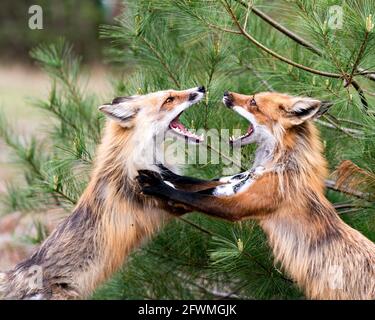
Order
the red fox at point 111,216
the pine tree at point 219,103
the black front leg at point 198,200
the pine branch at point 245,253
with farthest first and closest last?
the pine branch at point 245,253, the pine tree at point 219,103, the red fox at point 111,216, the black front leg at point 198,200

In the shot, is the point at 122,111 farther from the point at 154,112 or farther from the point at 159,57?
the point at 159,57

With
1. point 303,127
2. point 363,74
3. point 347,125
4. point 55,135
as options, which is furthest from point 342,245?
point 55,135

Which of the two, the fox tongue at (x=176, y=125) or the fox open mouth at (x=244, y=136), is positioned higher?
the fox tongue at (x=176, y=125)

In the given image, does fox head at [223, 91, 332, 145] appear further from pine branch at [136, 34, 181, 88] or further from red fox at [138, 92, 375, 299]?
pine branch at [136, 34, 181, 88]

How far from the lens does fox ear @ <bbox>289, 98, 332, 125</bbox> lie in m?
4.44

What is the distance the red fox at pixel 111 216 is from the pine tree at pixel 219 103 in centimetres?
33

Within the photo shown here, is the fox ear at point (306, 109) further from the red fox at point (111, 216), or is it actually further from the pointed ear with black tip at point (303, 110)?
the red fox at point (111, 216)

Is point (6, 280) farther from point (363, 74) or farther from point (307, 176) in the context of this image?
point (363, 74)

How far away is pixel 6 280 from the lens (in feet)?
15.2

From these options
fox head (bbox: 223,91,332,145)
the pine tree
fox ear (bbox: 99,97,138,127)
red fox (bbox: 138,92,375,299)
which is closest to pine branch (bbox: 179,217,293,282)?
the pine tree

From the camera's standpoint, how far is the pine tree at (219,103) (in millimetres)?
4672

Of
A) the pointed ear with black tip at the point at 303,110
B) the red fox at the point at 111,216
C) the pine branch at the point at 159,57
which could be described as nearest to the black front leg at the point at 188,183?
the red fox at the point at 111,216

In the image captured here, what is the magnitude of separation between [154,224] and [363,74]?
63.7 inches
